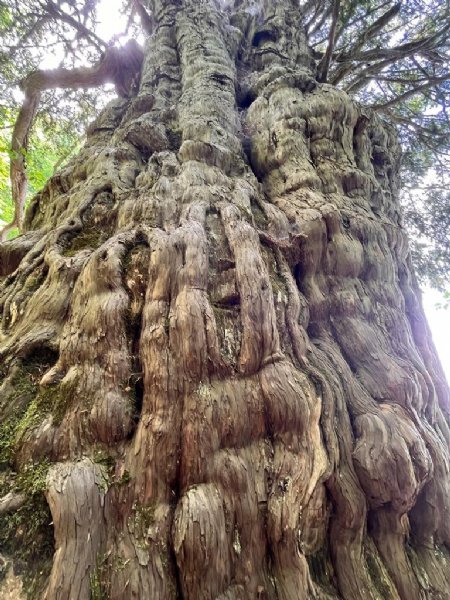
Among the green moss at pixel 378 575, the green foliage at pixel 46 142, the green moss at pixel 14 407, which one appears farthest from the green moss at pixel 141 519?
the green foliage at pixel 46 142

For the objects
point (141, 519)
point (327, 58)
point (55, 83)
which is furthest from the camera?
point (55, 83)

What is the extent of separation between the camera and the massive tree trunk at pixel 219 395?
49.9 inches

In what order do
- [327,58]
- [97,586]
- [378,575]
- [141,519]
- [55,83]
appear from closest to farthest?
[97,586] → [141,519] → [378,575] → [327,58] → [55,83]

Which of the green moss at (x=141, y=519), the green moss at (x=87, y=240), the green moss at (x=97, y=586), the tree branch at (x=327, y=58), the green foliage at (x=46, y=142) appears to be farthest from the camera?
the green foliage at (x=46, y=142)

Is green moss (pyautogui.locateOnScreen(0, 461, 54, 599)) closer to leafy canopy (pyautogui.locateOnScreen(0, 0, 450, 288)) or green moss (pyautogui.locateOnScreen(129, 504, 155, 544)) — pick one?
green moss (pyautogui.locateOnScreen(129, 504, 155, 544))

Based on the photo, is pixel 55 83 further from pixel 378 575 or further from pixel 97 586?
pixel 378 575

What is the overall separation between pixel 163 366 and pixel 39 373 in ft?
2.06

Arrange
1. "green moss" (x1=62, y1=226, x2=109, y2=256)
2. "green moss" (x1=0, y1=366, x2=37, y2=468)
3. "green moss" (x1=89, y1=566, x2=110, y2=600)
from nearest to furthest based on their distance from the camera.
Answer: "green moss" (x1=89, y1=566, x2=110, y2=600), "green moss" (x1=0, y1=366, x2=37, y2=468), "green moss" (x1=62, y1=226, x2=109, y2=256)

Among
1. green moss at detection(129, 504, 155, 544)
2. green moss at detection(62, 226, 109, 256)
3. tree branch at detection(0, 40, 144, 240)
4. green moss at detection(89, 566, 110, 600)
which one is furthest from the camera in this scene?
tree branch at detection(0, 40, 144, 240)

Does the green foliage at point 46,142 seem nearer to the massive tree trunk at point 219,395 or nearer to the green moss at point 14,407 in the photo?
the massive tree trunk at point 219,395

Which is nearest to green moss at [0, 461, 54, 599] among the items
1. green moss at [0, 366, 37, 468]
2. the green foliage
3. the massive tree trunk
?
the massive tree trunk

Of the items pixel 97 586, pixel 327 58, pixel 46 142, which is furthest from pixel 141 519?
pixel 46 142

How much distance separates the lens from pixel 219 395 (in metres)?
1.57

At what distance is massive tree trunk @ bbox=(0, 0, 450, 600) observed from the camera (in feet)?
4.16
